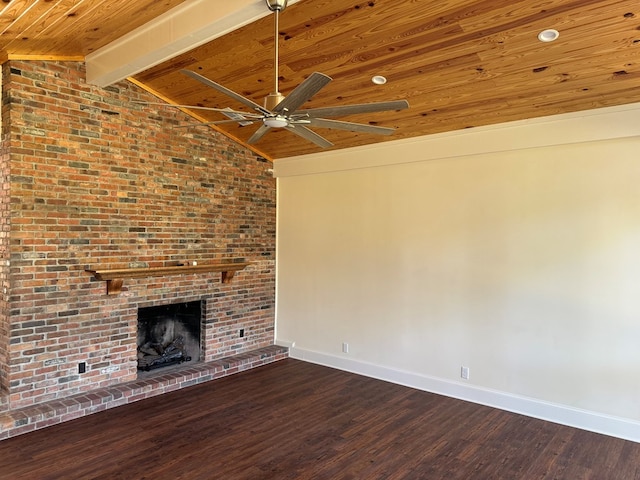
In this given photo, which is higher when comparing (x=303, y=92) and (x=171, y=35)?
(x=171, y=35)

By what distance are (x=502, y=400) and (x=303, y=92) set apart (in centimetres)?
364

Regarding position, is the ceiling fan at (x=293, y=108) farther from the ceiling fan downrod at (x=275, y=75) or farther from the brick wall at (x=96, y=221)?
the brick wall at (x=96, y=221)

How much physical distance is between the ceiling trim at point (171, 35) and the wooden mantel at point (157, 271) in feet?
6.00

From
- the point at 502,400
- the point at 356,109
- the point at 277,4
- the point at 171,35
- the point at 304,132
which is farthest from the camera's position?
the point at 502,400

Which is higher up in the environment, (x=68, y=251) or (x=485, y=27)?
(x=485, y=27)

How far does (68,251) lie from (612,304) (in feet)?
16.2

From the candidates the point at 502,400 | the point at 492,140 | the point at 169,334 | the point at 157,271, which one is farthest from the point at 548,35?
the point at 169,334

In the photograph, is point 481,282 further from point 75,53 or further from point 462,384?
point 75,53

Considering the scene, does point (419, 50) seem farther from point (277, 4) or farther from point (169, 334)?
point (169, 334)

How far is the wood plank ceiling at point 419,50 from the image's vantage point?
8.98 feet

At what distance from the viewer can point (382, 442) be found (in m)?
3.50

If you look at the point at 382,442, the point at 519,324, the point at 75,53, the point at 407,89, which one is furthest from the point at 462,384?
the point at 75,53

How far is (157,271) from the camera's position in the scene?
449 centimetres

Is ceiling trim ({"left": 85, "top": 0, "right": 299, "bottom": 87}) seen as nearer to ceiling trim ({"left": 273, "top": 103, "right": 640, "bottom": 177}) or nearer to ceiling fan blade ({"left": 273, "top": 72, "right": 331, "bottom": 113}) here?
ceiling fan blade ({"left": 273, "top": 72, "right": 331, "bottom": 113})
